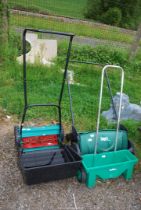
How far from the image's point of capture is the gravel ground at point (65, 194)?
7.64ft

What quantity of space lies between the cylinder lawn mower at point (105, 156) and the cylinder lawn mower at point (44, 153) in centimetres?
13

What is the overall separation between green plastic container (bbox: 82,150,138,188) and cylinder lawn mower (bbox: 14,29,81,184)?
0.43 feet

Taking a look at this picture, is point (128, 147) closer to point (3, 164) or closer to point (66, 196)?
point (66, 196)

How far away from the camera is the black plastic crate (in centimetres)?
233

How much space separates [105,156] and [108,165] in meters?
0.19

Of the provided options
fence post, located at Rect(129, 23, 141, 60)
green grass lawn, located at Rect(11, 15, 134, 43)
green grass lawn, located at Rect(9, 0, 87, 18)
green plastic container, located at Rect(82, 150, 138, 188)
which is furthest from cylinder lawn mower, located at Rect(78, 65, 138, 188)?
green grass lawn, located at Rect(11, 15, 134, 43)

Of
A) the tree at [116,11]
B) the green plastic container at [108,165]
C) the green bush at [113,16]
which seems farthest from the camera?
the tree at [116,11]

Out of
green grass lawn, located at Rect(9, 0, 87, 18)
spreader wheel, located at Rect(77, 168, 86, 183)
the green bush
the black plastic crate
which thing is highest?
green grass lawn, located at Rect(9, 0, 87, 18)

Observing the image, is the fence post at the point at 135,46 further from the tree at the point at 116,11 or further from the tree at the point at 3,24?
the tree at the point at 116,11

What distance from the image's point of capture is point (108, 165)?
98.1 inches

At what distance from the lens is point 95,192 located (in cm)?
250

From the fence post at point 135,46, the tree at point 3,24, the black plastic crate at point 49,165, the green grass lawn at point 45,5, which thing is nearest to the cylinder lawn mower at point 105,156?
the black plastic crate at point 49,165

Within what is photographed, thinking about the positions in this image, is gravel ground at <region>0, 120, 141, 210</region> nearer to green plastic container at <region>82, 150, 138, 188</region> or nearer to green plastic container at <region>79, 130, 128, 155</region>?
green plastic container at <region>82, 150, 138, 188</region>

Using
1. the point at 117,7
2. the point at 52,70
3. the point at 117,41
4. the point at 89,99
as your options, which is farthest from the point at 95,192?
the point at 117,7
